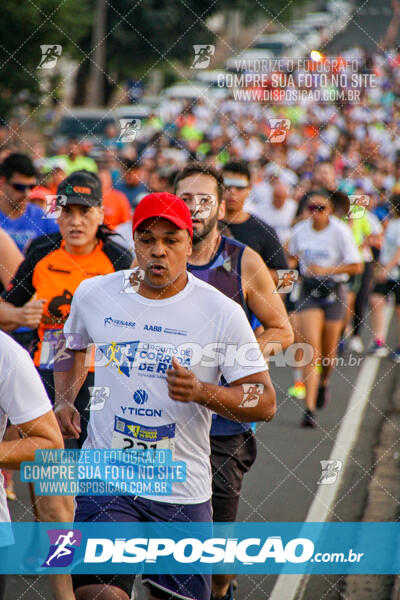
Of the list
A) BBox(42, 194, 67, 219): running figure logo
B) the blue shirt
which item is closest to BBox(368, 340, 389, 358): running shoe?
the blue shirt

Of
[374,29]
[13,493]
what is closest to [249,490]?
[13,493]

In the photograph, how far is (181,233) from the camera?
183 inches

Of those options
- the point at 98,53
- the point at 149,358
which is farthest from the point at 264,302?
the point at 98,53

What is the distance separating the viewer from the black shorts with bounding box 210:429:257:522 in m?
5.60

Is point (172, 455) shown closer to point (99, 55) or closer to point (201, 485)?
point (201, 485)

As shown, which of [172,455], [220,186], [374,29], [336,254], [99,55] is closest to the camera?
[172,455]

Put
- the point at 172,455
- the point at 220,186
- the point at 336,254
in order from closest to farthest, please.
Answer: the point at 172,455 → the point at 220,186 → the point at 336,254

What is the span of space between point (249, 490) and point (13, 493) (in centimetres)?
156

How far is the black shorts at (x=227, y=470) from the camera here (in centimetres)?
560

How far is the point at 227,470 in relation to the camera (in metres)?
5.65

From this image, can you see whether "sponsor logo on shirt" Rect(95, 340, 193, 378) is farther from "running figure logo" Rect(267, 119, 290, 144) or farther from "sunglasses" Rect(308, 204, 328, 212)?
"sunglasses" Rect(308, 204, 328, 212)

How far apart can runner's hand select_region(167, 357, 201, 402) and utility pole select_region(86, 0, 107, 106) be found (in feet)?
56.6

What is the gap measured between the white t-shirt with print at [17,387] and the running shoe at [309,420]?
6107 millimetres

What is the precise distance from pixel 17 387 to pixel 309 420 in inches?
247
